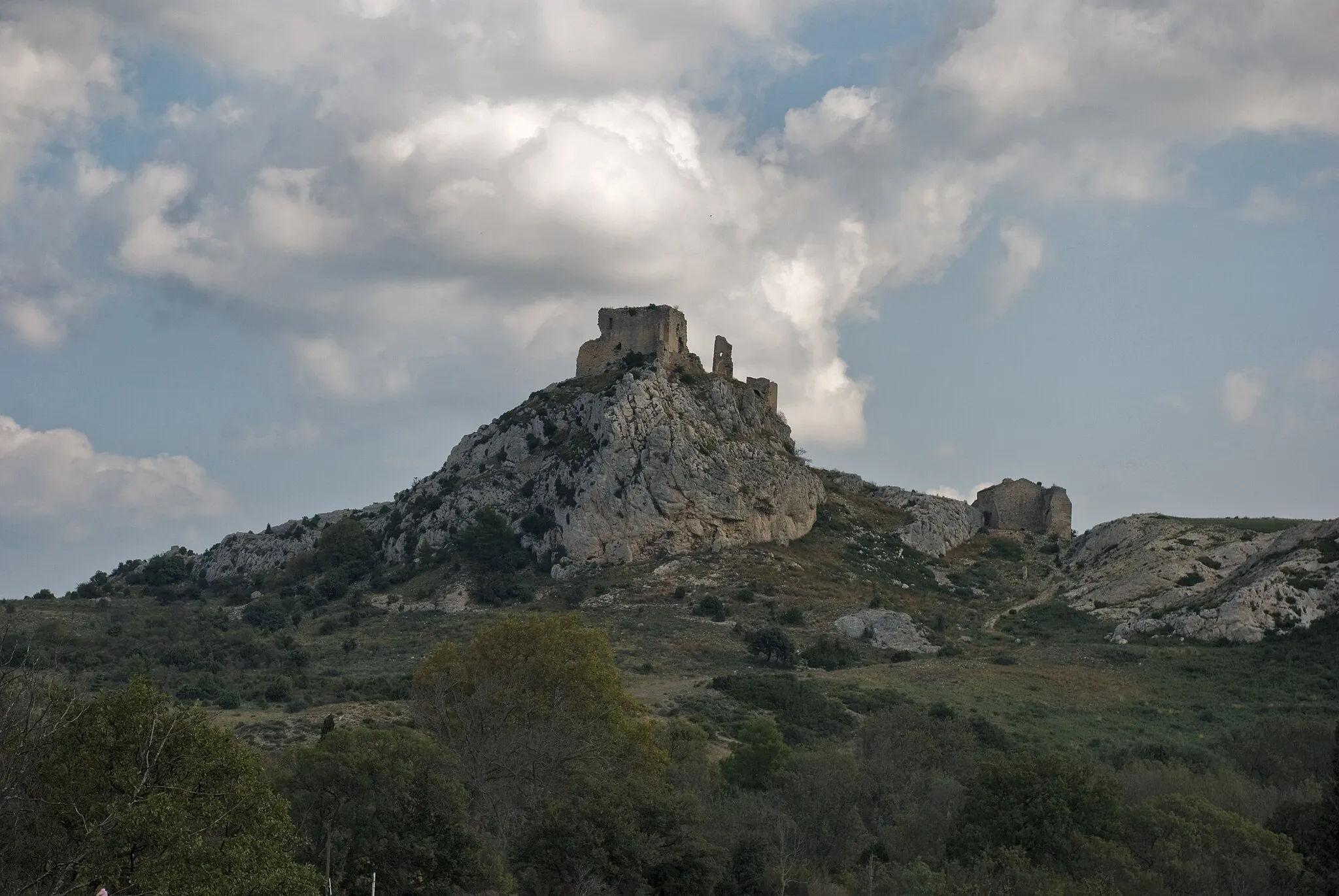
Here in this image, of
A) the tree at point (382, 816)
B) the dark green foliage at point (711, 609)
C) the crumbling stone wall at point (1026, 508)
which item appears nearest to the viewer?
the tree at point (382, 816)

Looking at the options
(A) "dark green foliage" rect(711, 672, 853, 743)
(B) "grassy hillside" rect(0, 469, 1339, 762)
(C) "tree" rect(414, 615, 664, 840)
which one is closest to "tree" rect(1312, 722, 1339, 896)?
(C) "tree" rect(414, 615, 664, 840)

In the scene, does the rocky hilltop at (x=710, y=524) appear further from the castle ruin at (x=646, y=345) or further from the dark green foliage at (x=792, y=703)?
the dark green foliage at (x=792, y=703)

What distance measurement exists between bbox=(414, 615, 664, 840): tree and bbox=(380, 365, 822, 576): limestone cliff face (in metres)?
35.5

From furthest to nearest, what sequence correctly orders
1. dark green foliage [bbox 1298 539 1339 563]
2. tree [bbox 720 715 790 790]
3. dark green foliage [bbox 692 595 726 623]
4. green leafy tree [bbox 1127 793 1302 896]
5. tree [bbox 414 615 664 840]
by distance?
dark green foliage [bbox 1298 539 1339 563] < dark green foliage [bbox 692 595 726 623] < tree [bbox 720 715 790 790] < tree [bbox 414 615 664 840] < green leafy tree [bbox 1127 793 1302 896]

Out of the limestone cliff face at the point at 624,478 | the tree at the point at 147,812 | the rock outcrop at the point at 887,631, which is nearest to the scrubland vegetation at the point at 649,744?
the tree at the point at 147,812

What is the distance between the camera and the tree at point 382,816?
26234mm

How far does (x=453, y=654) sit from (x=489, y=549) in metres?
36.8

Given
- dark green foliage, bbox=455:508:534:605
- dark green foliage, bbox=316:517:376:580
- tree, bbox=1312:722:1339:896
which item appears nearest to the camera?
tree, bbox=1312:722:1339:896

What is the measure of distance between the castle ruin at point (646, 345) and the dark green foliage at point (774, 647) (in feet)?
96.2

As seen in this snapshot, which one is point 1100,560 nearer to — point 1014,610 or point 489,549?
point 1014,610

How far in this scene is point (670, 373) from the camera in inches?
3410

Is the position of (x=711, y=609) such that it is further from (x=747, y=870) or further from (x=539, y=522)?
(x=747, y=870)

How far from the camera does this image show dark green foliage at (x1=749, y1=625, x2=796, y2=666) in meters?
62.0

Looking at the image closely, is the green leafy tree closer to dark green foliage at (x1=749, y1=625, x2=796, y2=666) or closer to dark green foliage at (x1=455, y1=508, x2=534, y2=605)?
dark green foliage at (x1=749, y1=625, x2=796, y2=666)
